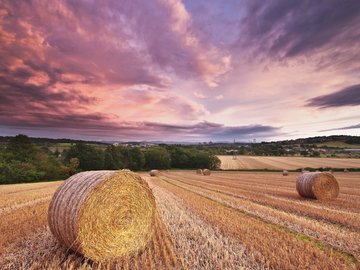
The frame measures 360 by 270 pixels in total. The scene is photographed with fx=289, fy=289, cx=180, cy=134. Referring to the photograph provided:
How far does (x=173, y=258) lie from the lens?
199 inches

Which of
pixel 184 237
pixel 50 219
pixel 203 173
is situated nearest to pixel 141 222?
pixel 184 237

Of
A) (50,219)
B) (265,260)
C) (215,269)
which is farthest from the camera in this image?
(50,219)

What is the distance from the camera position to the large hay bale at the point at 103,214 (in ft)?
17.1

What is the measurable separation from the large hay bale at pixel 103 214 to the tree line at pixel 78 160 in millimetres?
36652

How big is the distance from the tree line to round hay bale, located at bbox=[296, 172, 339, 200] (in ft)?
118

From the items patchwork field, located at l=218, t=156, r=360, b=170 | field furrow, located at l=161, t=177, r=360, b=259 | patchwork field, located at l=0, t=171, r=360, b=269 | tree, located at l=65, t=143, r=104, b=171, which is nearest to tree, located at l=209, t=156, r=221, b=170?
patchwork field, located at l=218, t=156, r=360, b=170

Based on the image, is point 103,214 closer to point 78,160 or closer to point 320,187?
point 320,187

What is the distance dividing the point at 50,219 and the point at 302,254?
15.6 ft

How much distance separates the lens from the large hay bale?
17.1 ft

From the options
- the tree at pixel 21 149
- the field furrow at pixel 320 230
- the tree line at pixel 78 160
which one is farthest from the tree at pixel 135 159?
the field furrow at pixel 320 230

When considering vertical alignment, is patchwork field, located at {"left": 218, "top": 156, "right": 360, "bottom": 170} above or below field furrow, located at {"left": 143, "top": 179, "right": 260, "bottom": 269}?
above

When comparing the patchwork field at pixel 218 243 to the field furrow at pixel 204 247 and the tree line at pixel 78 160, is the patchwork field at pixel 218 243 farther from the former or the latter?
the tree line at pixel 78 160

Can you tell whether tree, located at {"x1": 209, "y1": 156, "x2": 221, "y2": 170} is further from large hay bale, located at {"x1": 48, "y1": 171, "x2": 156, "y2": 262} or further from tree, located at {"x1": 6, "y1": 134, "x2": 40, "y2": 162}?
large hay bale, located at {"x1": 48, "y1": 171, "x2": 156, "y2": 262}

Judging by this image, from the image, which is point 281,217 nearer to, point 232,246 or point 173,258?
point 232,246
